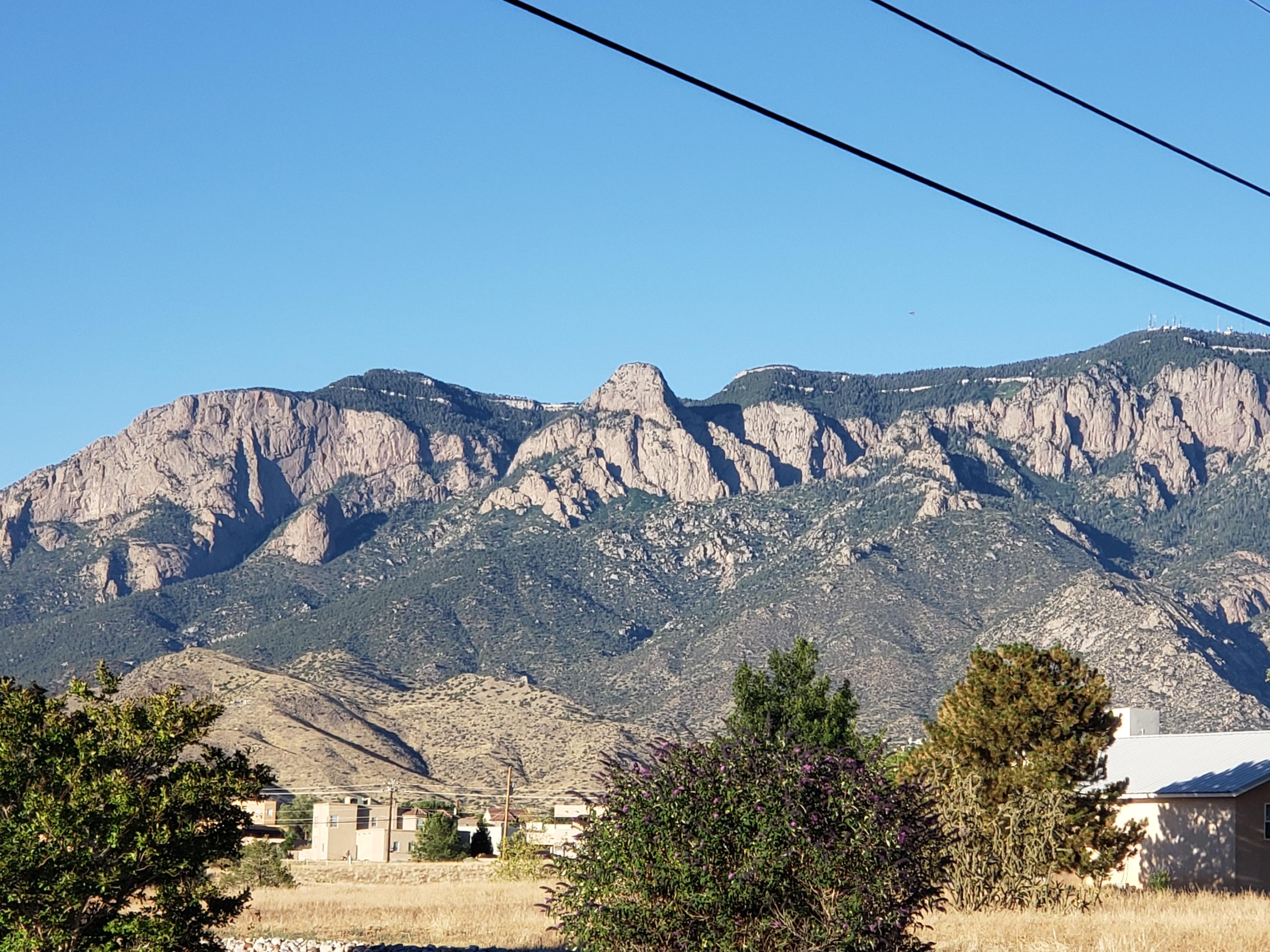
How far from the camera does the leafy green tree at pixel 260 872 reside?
52.2m

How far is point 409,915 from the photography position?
118ft

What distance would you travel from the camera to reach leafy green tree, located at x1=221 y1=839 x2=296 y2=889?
52.2 meters

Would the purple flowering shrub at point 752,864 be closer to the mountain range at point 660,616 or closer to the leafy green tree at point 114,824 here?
the leafy green tree at point 114,824

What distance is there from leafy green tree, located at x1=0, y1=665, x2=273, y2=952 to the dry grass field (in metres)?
9.69

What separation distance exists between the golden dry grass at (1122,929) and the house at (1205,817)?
9.85m

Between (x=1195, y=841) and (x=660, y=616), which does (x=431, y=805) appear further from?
(x=660, y=616)

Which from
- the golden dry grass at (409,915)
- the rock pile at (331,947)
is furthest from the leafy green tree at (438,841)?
the rock pile at (331,947)

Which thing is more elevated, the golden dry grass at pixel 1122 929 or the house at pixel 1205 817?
the house at pixel 1205 817

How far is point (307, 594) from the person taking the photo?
18500 cm

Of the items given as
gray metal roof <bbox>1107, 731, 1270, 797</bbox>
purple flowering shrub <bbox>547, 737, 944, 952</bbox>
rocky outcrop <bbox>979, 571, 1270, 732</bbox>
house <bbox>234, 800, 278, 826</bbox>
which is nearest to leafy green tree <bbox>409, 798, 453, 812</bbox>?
house <bbox>234, 800, 278, 826</bbox>

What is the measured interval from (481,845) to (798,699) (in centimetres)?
3473

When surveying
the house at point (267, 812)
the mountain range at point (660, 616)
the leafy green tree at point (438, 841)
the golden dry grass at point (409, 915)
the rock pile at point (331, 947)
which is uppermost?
the mountain range at point (660, 616)

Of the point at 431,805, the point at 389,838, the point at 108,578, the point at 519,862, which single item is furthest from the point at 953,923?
the point at 108,578

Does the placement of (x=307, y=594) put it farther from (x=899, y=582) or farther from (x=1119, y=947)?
(x=1119, y=947)
